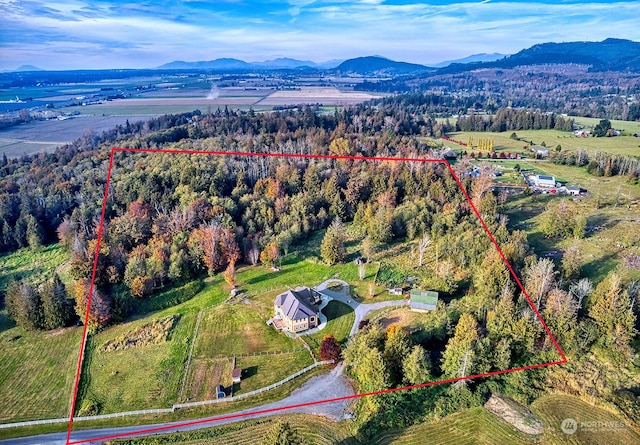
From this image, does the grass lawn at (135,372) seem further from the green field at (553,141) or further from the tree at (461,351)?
the green field at (553,141)

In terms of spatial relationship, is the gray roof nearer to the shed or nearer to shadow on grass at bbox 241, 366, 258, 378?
shadow on grass at bbox 241, 366, 258, 378

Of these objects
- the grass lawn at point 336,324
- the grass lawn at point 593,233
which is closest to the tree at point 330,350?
the grass lawn at point 336,324

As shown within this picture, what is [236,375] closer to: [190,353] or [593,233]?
[190,353]

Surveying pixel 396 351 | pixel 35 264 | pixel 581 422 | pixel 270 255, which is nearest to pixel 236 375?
pixel 396 351

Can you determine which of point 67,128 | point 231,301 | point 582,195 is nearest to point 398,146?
point 582,195

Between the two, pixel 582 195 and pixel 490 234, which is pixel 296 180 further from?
pixel 582 195
